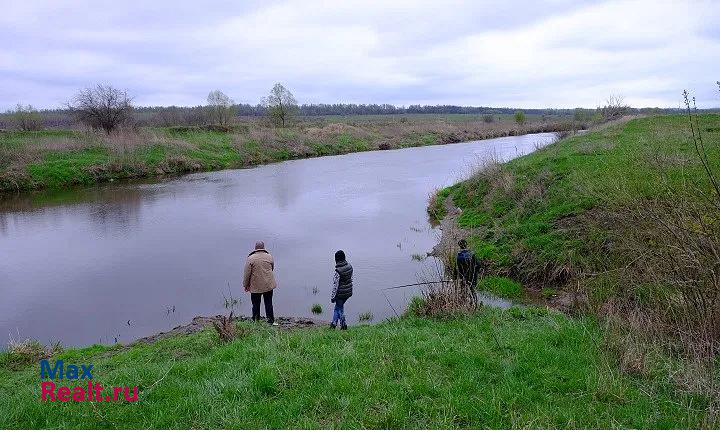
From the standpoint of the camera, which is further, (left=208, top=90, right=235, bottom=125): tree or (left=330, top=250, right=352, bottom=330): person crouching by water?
(left=208, top=90, right=235, bottom=125): tree

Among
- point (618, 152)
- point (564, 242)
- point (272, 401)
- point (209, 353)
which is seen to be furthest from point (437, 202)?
point (272, 401)

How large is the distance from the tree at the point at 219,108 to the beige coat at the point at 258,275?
49521mm

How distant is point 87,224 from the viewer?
21922 millimetres

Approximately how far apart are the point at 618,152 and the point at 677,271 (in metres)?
13.7

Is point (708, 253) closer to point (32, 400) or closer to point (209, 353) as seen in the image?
point (209, 353)

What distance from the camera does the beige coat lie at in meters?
10.9

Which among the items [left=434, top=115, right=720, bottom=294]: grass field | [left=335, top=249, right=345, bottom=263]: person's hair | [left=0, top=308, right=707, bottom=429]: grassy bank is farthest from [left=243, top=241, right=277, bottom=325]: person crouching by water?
[left=434, top=115, right=720, bottom=294]: grass field

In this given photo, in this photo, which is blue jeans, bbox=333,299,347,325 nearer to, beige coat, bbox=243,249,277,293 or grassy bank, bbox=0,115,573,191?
beige coat, bbox=243,249,277,293

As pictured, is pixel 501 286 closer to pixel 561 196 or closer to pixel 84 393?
pixel 561 196

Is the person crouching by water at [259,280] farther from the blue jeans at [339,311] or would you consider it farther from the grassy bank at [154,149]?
the grassy bank at [154,149]

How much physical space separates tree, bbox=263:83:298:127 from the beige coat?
177 feet

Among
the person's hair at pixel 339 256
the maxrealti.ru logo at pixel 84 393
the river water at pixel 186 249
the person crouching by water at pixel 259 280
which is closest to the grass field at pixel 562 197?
the river water at pixel 186 249

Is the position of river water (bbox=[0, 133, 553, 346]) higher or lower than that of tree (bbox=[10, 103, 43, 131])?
lower

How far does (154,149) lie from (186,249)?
85.5 ft
